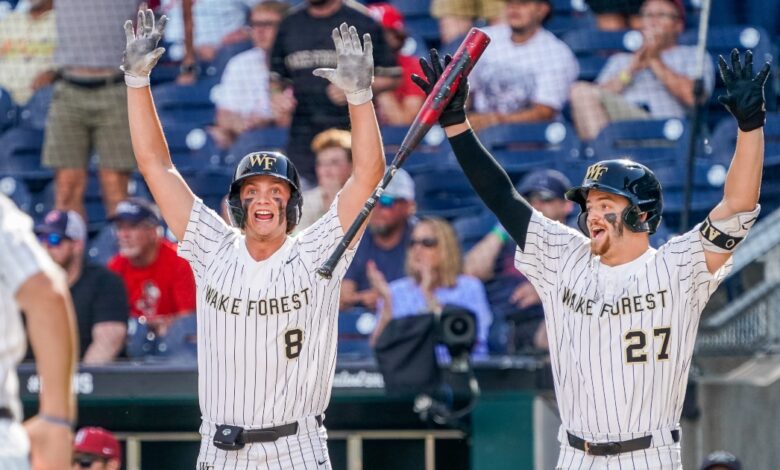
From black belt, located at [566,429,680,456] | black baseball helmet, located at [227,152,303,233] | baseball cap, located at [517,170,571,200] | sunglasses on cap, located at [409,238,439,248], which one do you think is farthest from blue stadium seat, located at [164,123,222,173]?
black belt, located at [566,429,680,456]

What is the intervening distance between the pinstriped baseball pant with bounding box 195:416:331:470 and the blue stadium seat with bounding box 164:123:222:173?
12.3ft

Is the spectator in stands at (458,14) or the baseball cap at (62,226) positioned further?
the spectator in stands at (458,14)

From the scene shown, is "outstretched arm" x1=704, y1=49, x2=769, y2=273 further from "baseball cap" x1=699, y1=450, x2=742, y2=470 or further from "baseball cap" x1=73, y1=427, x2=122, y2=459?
A: "baseball cap" x1=73, y1=427, x2=122, y2=459

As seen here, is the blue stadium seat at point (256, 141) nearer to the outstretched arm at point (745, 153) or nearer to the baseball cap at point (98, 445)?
the baseball cap at point (98, 445)

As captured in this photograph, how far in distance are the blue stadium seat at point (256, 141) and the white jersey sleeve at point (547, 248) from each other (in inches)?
141

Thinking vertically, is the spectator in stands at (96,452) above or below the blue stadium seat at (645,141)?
below

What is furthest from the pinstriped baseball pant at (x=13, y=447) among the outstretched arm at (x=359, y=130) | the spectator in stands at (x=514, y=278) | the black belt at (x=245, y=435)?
the spectator in stands at (x=514, y=278)

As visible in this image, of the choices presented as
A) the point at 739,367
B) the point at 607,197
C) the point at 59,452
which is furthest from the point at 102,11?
the point at 59,452

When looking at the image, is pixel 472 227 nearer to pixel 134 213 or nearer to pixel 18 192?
pixel 134 213

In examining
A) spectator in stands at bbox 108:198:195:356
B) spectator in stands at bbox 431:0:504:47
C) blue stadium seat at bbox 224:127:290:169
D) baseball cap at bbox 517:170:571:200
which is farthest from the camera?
spectator in stands at bbox 431:0:504:47

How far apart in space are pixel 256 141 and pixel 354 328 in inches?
63.3

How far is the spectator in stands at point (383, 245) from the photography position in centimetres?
684

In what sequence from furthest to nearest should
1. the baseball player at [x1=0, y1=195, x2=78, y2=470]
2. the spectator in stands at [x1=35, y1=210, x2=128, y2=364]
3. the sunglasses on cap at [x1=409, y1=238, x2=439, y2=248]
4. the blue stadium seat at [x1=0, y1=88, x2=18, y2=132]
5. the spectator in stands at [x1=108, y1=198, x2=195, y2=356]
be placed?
the blue stadium seat at [x1=0, y1=88, x2=18, y2=132]
the spectator in stands at [x1=108, y1=198, x2=195, y2=356]
the sunglasses on cap at [x1=409, y1=238, x2=439, y2=248]
the spectator in stands at [x1=35, y1=210, x2=128, y2=364]
the baseball player at [x1=0, y1=195, x2=78, y2=470]

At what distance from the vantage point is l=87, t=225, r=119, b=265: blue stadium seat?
7332 mm
